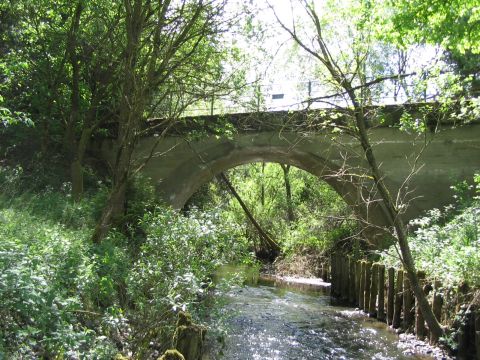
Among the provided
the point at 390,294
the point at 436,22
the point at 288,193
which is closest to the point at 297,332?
the point at 390,294

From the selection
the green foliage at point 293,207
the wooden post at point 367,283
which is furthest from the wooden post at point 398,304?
the green foliage at point 293,207

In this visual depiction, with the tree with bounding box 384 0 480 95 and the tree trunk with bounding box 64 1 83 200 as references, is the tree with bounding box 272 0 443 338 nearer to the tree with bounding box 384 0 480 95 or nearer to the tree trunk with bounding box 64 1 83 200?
the tree with bounding box 384 0 480 95

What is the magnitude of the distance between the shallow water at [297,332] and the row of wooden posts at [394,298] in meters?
0.37

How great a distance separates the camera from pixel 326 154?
47.5 feet

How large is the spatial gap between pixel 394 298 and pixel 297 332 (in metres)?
2.03

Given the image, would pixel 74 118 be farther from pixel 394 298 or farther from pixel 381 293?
pixel 394 298

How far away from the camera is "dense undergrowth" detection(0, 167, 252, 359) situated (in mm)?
3996

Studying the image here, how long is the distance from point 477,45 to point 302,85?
6.12 m

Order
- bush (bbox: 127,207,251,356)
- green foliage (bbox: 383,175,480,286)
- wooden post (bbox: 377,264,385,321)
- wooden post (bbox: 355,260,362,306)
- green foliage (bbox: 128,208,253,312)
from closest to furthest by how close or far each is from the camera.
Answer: bush (bbox: 127,207,251,356), green foliage (bbox: 128,208,253,312), green foliage (bbox: 383,175,480,286), wooden post (bbox: 377,264,385,321), wooden post (bbox: 355,260,362,306)

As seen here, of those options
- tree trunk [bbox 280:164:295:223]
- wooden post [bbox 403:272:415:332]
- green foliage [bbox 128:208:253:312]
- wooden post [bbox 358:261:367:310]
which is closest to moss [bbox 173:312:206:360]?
green foliage [bbox 128:208:253:312]

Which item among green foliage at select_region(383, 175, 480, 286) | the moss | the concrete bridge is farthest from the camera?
the concrete bridge

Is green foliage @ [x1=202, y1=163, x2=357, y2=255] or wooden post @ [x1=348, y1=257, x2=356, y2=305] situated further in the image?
green foliage @ [x1=202, y1=163, x2=357, y2=255]

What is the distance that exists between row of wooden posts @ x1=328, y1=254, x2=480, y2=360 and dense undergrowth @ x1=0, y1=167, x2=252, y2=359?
3364 mm

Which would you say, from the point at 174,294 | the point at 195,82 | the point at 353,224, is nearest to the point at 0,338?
the point at 174,294
